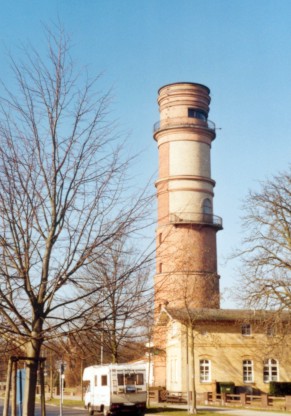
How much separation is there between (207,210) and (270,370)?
14.8 meters

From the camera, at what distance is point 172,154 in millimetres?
52594

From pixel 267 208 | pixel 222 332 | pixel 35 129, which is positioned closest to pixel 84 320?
pixel 35 129

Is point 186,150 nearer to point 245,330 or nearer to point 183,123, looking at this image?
point 183,123

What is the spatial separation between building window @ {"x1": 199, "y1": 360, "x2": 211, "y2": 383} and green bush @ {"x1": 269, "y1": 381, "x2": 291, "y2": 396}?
4.77m

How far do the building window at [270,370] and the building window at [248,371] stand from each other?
3.63 feet

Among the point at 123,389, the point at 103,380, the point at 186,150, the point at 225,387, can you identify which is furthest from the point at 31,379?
the point at 186,150

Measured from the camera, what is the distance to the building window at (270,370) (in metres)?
44.8

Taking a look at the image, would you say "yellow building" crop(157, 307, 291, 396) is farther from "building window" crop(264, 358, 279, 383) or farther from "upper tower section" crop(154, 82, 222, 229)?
"upper tower section" crop(154, 82, 222, 229)

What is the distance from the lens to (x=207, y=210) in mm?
51781

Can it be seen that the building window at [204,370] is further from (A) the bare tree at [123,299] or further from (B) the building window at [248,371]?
(A) the bare tree at [123,299]

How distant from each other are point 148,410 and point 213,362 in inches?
570

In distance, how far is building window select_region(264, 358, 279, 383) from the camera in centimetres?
4478

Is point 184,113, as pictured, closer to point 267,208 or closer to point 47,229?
point 267,208

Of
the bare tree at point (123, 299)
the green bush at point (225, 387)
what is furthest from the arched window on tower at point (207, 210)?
the bare tree at point (123, 299)
